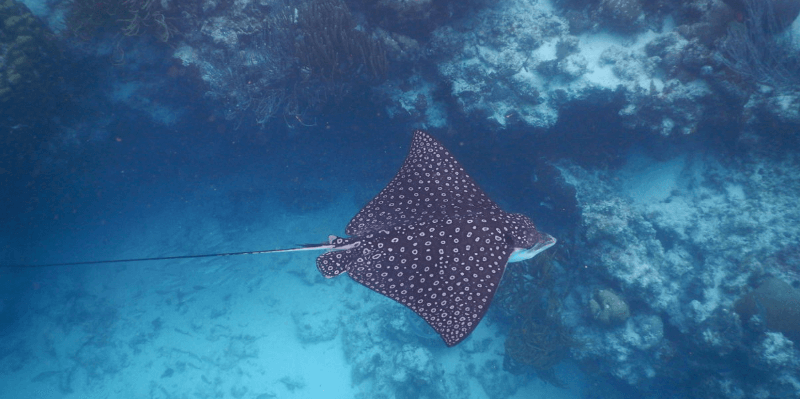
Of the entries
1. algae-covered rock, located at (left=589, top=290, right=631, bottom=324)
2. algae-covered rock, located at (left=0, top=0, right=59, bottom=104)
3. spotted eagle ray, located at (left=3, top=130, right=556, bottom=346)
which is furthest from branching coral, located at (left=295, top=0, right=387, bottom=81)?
algae-covered rock, located at (left=589, top=290, right=631, bottom=324)

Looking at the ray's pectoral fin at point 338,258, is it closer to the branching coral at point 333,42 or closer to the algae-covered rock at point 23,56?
the branching coral at point 333,42

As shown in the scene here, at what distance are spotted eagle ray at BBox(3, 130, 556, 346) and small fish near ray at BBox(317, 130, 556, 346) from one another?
0.01 meters

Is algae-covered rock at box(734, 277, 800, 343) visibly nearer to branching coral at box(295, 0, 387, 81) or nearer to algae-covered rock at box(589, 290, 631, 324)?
algae-covered rock at box(589, 290, 631, 324)

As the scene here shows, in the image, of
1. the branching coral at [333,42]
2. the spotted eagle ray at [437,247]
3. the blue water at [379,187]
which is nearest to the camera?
the spotted eagle ray at [437,247]

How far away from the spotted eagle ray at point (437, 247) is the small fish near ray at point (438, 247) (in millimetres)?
12

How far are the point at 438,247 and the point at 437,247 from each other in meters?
0.01

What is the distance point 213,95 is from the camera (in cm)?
891

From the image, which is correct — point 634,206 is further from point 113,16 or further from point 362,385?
point 113,16

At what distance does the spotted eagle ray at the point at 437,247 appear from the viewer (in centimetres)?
441

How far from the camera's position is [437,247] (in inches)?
188

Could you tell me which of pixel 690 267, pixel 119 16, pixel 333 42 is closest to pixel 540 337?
pixel 690 267

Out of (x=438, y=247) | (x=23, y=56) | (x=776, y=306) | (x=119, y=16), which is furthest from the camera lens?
(x=119, y=16)

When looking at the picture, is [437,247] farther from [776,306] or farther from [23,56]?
[23,56]

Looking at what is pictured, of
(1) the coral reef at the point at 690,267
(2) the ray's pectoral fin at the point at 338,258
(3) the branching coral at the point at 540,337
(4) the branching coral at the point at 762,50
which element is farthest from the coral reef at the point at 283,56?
(4) the branching coral at the point at 762,50
